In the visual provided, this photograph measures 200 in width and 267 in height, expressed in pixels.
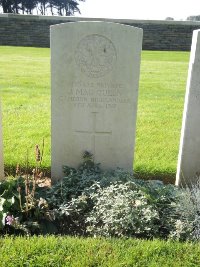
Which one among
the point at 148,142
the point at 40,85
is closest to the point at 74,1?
the point at 40,85

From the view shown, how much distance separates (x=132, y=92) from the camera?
12.7ft

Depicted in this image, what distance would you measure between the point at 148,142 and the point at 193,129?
4.66 feet

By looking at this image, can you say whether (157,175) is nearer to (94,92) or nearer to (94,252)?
(94,92)

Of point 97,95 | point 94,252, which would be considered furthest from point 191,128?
point 94,252

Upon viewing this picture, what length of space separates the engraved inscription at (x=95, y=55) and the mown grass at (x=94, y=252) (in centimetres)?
191

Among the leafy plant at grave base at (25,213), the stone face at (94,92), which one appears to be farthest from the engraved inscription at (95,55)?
the leafy plant at grave base at (25,213)

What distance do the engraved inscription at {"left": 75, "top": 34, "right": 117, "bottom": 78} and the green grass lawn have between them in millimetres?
1545

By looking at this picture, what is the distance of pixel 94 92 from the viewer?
153 inches

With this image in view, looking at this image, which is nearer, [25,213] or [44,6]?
[25,213]

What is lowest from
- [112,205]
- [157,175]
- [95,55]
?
[157,175]

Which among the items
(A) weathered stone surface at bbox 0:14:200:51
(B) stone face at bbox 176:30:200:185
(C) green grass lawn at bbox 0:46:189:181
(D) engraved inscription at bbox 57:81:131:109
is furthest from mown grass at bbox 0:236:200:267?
(A) weathered stone surface at bbox 0:14:200:51

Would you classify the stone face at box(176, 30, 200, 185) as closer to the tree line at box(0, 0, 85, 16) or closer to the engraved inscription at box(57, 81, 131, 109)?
the engraved inscription at box(57, 81, 131, 109)

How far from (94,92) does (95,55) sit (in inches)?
16.9

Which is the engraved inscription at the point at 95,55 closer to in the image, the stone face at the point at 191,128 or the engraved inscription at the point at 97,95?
the engraved inscription at the point at 97,95
